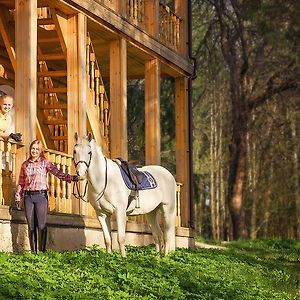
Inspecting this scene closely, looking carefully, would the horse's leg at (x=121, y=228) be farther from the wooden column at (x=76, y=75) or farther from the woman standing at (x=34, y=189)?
the wooden column at (x=76, y=75)

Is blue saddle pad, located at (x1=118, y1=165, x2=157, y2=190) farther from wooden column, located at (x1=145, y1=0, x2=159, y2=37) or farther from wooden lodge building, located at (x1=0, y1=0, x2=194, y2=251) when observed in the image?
wooden column, located at (x1=145, y1=0, x2=159, y2=37)

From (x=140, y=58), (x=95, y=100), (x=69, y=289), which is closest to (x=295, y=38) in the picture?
(x=140, y=58)

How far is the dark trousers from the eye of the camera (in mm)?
13961

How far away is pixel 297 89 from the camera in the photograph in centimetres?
3519

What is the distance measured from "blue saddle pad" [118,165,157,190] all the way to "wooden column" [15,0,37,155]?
1594mm

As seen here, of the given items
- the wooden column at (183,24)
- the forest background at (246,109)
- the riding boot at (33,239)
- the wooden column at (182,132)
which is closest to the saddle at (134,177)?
the riding boot at (33,239)

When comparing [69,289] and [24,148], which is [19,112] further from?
[69,289]

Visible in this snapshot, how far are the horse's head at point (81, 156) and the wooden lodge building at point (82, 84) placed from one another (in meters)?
1.18

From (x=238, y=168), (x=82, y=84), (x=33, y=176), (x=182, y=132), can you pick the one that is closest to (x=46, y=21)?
(x=82, y=84)

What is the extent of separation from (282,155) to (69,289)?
36780 mm

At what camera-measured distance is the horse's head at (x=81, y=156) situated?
13938mm

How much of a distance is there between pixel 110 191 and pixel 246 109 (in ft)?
71.6

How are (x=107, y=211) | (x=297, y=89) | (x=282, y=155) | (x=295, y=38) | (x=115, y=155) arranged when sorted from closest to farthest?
(x=107, y=211)
(x=115, y=155)
(x=295, y=38)
(x=297, y=89)
(x=282, y=155)

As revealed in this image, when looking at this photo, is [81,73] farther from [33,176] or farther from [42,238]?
[42,238]
